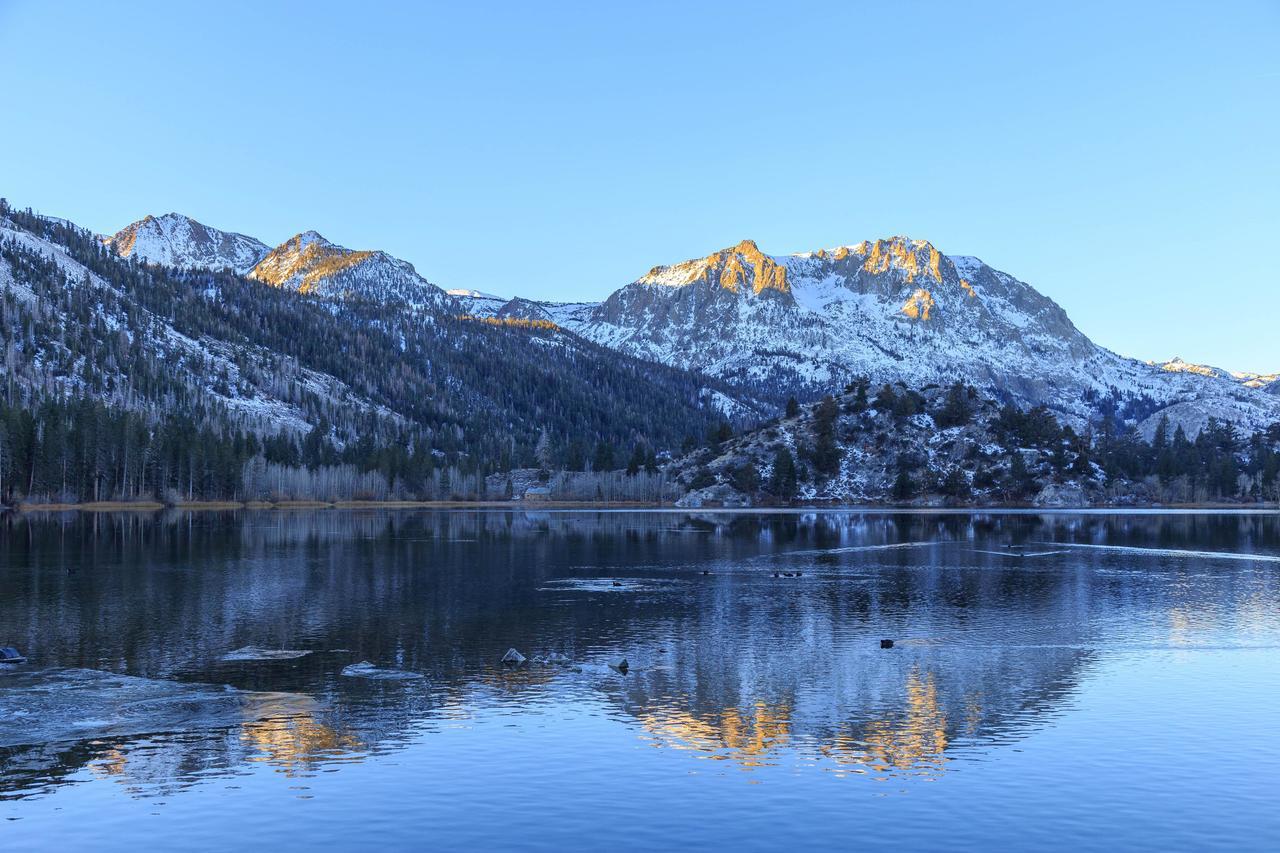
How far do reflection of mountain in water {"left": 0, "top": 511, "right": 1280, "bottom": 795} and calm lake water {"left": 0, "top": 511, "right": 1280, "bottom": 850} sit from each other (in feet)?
1.05

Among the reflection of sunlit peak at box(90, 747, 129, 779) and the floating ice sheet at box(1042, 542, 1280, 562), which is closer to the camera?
the reflection of sunlit peak at box(90, 747, 129, 779)

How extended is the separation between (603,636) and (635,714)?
2181cm

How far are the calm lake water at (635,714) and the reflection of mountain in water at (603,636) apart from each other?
0.32 m

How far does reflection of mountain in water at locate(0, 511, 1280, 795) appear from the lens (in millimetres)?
44250

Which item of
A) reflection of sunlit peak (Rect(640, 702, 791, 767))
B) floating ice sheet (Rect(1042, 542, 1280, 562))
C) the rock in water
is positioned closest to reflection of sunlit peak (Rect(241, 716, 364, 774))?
the rock in water

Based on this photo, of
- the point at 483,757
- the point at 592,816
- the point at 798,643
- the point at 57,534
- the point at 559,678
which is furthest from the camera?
the point at 57,534

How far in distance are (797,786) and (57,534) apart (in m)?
154

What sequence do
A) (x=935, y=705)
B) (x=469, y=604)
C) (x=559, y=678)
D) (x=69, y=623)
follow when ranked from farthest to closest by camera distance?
(x=469, y=604)
(x=69, y=623)
(x=559, y=678)
(x=935, y=705)

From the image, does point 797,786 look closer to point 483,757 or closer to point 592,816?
point 592,816

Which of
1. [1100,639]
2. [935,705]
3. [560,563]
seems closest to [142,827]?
[935,705]

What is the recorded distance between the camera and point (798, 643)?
69062 mm

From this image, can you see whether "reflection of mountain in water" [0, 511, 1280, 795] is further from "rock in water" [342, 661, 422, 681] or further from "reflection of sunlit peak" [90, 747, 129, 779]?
"rock in water" [342, 661, 422, 681]

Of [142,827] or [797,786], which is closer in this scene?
[142,827]

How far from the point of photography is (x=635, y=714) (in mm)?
49000
